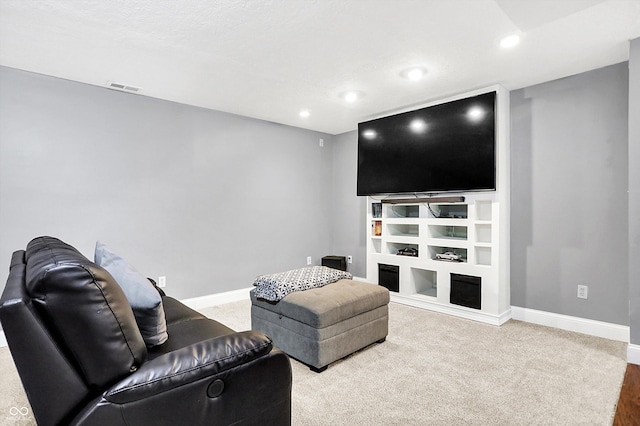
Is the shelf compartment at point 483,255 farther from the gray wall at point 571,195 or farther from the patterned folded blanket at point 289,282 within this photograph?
the patterned folded blanket at point 289,282

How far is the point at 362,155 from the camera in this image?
15.1 ft

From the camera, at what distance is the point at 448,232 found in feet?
13.5

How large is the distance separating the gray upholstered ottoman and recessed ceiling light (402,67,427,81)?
6.50 feet

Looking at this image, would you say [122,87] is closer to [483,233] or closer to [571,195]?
[483,233]

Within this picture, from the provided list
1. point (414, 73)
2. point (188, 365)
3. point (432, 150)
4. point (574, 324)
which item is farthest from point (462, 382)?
point (414, 73)

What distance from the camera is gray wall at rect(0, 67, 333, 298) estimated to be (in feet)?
9.93

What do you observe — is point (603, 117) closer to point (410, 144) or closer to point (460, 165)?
point (460, 165)

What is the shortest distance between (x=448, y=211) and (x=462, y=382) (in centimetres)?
220

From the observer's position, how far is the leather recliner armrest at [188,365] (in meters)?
1.09

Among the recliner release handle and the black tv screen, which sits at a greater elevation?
the black tv screen

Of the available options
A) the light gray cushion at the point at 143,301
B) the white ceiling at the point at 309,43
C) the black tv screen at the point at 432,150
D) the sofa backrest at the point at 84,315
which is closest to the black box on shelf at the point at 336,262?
the black tv screen at the point at 432,150

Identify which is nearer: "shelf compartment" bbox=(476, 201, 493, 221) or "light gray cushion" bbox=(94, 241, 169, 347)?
"light gray cushion" bbox=(94, 241, 169, 347)

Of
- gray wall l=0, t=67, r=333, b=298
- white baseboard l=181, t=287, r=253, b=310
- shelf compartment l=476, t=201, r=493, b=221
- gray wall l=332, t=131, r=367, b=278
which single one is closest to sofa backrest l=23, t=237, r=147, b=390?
gray wall l=0, t=67, r=333, b=298

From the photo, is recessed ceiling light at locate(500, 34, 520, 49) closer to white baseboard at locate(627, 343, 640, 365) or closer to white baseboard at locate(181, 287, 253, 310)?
white baseboard at locate(627, 343, 640, 365)
